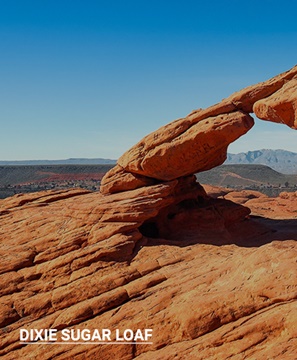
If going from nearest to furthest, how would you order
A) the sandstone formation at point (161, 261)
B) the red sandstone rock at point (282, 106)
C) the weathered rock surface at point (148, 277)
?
the weathered rock surface at point (148, 277), the sandstone formation at point (161, 261), the red sandstone rock at point (282, 106)

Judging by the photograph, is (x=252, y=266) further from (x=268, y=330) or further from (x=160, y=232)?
(x=160, y=232)

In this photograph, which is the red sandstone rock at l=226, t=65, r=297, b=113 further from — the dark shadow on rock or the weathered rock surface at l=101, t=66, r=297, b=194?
the dark shadow on rock

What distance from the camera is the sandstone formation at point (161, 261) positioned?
49.0 ft

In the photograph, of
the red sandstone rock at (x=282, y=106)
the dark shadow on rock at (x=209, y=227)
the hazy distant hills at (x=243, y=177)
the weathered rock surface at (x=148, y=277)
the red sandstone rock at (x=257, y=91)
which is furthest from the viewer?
the hazy distant hills at (x=243, y=177)

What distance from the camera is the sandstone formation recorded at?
14938 mm

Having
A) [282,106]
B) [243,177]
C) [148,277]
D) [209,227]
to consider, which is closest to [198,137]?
[282,106]

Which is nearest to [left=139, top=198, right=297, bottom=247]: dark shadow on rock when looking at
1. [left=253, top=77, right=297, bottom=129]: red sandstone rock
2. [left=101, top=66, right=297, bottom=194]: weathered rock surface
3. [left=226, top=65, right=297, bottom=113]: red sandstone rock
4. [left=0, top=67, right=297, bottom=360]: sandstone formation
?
[left=0, top=67, right=297, bottom=360]: sandstone formation

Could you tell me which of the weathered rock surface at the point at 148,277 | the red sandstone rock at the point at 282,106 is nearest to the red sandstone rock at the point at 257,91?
the red sandstone rock at the point at 282,106

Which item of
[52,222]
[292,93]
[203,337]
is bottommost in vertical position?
[203,337]

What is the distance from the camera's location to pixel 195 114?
22516mm

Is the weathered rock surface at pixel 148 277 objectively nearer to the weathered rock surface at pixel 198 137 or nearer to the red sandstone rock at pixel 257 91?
the weathered rock surface at pixel 198 137

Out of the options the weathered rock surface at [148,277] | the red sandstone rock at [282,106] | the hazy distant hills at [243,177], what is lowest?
the hazy distant hills at [243,177]

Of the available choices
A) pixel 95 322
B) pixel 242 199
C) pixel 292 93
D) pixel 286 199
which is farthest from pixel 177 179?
pixel 286 199

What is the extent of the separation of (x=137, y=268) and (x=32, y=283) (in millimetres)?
4869
